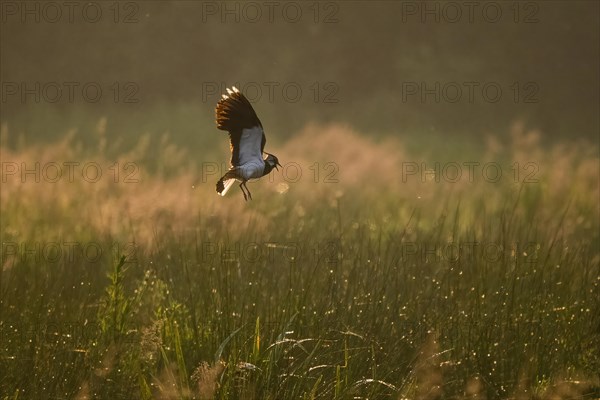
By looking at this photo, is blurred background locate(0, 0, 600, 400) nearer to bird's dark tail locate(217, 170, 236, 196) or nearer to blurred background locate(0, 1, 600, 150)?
bird's dark tail locate(217, 170, 236, 196)

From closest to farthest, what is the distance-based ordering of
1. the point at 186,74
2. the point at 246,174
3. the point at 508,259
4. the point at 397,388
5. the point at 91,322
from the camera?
the point at 246,174
the point at 397,388
the point at 91,322
the point at 508,259
the point at 186,74

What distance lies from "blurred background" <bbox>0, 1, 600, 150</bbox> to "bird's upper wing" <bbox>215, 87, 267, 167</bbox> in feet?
69.8

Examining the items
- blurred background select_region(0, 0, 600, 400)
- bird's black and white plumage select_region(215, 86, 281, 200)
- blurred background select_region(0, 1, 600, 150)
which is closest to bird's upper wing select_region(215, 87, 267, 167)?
bird's black and white plumage select_region(215, 86, 281, 200)

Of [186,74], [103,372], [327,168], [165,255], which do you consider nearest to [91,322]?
[103,372]

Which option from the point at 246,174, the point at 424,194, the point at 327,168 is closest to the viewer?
the point at 246,174

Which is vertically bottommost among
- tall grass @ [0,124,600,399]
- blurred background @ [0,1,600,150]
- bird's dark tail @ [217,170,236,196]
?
tall grass @ [0,124,600,399]

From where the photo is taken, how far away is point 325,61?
28344mm

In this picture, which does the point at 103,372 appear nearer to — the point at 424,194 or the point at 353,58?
the point at 424,194

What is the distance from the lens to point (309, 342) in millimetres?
4703

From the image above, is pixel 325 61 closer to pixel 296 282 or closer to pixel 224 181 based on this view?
pixel 296 282

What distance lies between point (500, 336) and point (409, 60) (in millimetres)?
24330

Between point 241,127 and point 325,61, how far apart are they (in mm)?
24417

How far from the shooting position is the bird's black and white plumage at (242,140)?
157 inches

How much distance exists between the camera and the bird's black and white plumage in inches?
157
